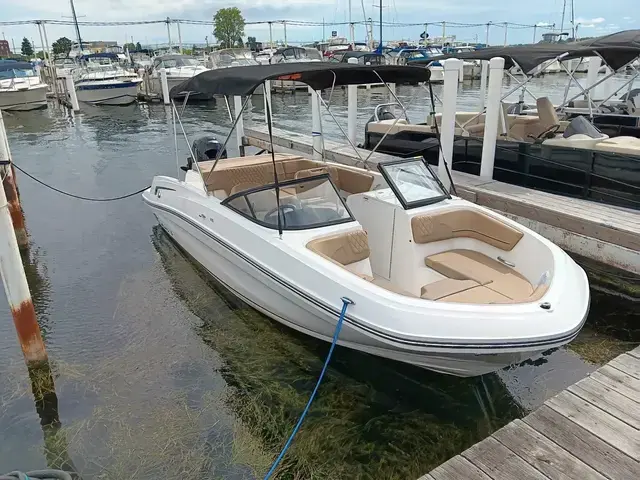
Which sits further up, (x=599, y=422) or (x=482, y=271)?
(x=482, y=271)

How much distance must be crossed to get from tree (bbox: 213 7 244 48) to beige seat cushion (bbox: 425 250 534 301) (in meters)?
65.0

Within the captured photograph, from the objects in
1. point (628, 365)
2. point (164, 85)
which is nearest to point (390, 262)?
point (628, 365)

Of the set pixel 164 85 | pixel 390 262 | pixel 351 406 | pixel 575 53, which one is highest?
pixel 575 53

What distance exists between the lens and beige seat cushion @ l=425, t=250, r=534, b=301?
4.21m

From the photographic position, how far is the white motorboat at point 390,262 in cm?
346

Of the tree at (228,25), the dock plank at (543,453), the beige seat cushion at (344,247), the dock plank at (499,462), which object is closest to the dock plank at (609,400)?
the dock plank at (543,453)

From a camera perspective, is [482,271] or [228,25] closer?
[482,271]

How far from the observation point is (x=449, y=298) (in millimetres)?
4035

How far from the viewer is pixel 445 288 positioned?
418cm

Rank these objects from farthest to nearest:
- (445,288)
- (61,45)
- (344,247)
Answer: (61,45) < (344,247) < (445,288)

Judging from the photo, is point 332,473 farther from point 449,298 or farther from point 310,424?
point 449,298

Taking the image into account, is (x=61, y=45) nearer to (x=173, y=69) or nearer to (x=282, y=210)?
(x=173, y=69)

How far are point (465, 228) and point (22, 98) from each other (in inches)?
898

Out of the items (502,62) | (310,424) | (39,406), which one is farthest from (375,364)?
(502,62)
